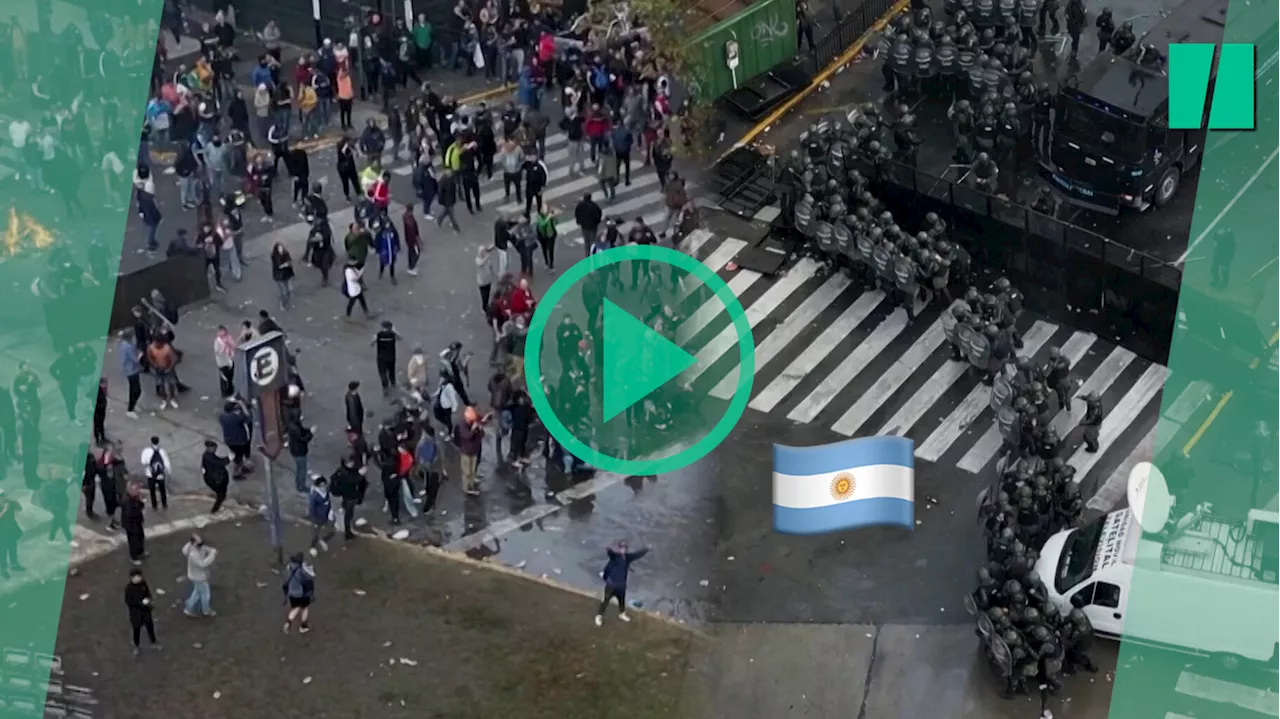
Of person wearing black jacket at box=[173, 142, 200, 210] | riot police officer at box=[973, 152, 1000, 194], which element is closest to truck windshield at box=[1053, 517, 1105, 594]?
riot police officer at box=[973, 152, 1000, 194]

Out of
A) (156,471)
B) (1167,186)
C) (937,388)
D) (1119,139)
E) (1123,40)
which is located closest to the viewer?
(156,471)

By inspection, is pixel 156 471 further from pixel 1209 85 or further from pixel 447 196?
pixel 1209 85

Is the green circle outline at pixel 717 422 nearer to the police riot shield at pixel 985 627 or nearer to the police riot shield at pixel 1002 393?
the police riot shield at pixel 1002 393

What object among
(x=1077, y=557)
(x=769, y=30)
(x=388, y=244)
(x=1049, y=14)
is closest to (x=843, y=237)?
(x=388, y=244)

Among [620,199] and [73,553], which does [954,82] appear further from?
[73,553]

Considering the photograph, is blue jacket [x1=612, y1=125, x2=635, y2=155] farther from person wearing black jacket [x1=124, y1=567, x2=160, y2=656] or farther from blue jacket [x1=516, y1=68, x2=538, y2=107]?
person wearing black jacket [x1=124, y1=567, x2=160, y2=656]

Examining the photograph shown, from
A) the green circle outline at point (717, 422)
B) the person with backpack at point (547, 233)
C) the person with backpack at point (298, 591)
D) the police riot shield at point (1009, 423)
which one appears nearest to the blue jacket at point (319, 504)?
the person with backpack at point (298, 591)
